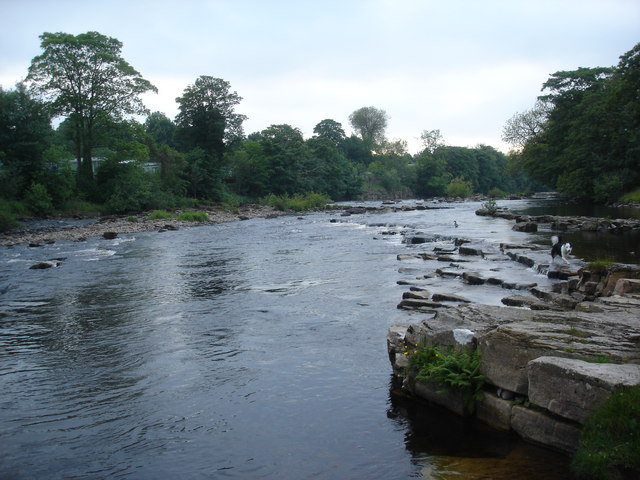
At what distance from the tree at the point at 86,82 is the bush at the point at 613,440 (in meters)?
51.9

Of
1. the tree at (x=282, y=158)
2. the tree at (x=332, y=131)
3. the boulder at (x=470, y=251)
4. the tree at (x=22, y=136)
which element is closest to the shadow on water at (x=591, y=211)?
the boulder at (x=470, y=251)

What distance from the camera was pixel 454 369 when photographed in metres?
6.75

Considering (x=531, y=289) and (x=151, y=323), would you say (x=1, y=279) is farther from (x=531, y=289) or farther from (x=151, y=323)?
(x=531, y=289)

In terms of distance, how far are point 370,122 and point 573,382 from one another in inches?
A: 5917

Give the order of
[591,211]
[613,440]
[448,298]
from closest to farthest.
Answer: [613,440] → [448,298] → [591,211]

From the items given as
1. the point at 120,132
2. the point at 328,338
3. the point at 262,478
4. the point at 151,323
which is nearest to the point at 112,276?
the point at 151,323

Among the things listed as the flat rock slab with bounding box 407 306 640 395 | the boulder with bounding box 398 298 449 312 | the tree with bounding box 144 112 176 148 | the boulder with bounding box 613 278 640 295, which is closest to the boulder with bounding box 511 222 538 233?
the boulder with bounding box 398 298 449 312

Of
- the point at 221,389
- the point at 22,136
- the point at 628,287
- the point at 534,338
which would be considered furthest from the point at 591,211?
the point at 22,136

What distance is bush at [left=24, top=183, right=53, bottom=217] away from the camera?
40.4m

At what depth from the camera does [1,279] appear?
17953 millimetres

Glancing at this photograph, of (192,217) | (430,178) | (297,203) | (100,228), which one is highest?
(430,178)

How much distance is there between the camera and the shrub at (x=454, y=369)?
650 centimetres

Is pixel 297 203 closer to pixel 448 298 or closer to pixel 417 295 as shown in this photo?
pixel 417 295

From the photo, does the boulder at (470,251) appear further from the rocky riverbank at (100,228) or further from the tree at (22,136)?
the tree at (22,136)
